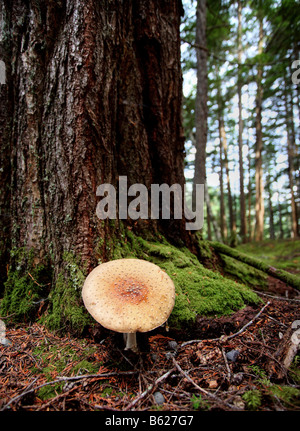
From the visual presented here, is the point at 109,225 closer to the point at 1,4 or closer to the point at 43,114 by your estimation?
the point at 43,114

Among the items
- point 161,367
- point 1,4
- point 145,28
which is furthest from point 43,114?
point 161,367

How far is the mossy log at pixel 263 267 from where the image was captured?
3.26 meters

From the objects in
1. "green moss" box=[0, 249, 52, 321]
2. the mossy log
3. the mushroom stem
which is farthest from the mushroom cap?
the mossy log

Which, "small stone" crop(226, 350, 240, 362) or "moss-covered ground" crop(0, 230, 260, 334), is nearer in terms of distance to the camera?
"small stone" crop(226, 350, 240, 362)

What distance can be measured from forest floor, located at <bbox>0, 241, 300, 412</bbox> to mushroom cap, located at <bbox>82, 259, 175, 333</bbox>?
1.53ft

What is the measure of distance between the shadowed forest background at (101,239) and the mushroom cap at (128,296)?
17.5 inches

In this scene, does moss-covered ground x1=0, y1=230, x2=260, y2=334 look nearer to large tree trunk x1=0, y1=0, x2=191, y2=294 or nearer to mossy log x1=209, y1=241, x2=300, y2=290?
large tree trunk x1=0, y1=0, x2=191, y2=294

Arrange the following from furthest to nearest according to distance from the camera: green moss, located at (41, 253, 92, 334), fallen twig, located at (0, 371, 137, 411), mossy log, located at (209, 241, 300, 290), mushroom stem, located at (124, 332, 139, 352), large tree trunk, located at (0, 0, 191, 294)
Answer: mossy log, located at (209, 241, 300, 290)
large tree trunk, located at (0, 0, 191, 294)
green moss, located at (41, 253, 92, 334)
mushroom stem, located at (124, 332, 139, 352)
fallen twig, located at (0, 371, 137, 411)

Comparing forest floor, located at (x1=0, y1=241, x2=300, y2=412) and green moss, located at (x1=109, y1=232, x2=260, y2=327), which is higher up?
green moss, located at (x1=109, y1=232, x2=260, y2=327)

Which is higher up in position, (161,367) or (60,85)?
(60,85)

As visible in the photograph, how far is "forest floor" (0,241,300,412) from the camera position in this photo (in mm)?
1322

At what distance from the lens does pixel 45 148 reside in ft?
7.63

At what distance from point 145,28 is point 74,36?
1.18m
